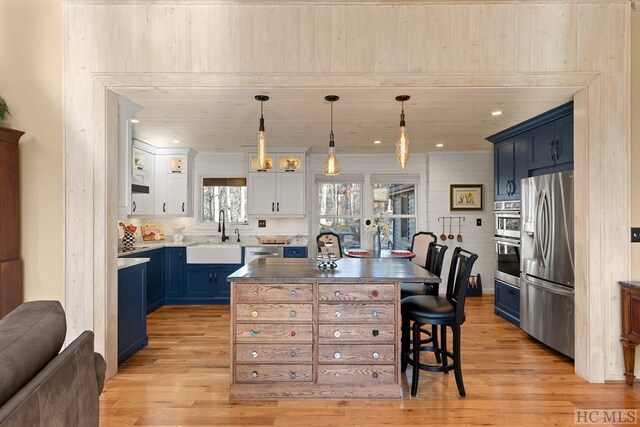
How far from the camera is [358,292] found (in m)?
2.59

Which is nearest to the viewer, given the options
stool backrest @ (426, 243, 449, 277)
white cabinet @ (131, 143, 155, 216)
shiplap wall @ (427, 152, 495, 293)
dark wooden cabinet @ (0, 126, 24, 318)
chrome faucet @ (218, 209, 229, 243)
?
dark wooden cabinet @ (0, 126, 24, 318)

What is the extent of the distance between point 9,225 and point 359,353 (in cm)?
273

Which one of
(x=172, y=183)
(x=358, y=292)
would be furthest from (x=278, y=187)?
(x=358, y=292)

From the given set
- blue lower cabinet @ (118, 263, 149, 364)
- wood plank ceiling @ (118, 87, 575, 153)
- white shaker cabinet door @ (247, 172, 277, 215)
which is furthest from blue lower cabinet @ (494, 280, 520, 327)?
blue lower cabinet @ (118, 263, 149, 364)

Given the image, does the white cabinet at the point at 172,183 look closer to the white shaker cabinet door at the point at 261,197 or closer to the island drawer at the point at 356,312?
the white shaker cabinet door at the point at 261,197

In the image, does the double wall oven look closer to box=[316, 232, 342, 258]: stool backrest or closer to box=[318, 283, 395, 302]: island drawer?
box=[316, 232, 342, 258]: stool backrest

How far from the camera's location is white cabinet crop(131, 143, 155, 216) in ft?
17.2

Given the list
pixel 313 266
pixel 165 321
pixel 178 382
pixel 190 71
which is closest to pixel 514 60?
pixel 313 266

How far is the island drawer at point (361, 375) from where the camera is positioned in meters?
2.58

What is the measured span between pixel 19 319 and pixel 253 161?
15.7ft

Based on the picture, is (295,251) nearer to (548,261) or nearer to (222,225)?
(222,225)

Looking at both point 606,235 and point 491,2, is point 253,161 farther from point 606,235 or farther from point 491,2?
point 606,235

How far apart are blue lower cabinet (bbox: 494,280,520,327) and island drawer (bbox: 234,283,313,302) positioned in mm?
2934

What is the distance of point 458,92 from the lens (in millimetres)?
3055
